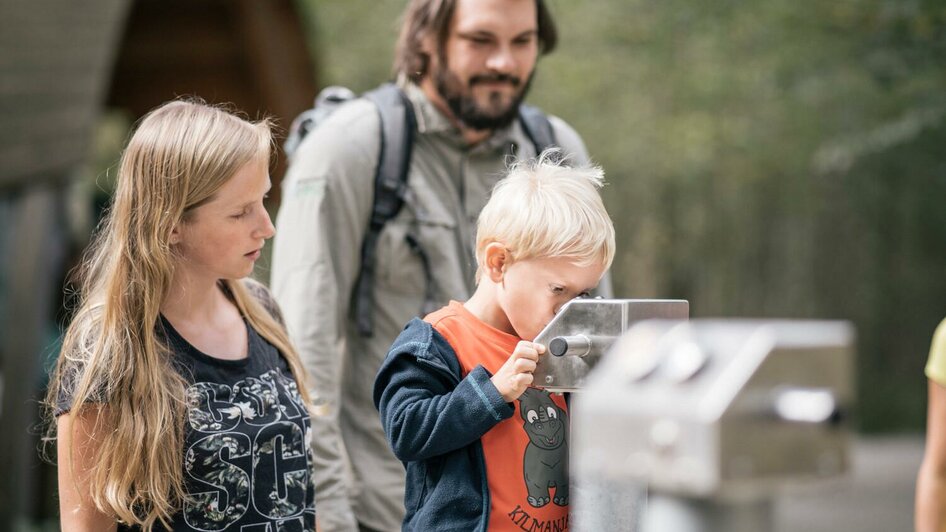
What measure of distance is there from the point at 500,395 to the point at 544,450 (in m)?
0.15

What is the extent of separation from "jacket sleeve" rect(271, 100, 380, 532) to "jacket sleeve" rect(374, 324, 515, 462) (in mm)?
639

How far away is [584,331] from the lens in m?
1.58

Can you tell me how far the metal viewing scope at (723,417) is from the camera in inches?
36.4

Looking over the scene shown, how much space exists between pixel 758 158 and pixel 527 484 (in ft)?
33.1

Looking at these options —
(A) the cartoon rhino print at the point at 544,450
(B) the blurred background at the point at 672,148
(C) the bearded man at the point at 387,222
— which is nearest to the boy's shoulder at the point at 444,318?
(A) the cartoon rhino print at the point at 544,450

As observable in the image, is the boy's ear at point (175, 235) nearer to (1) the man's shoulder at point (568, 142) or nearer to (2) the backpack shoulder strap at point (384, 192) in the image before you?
(2) the backpack shoulder strap at point (384, 192)

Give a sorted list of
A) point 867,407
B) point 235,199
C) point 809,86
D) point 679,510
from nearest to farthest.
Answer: point 679,510 < point 235,199 < point 809,86 < point 867,407

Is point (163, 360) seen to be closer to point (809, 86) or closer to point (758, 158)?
point (809, 86)

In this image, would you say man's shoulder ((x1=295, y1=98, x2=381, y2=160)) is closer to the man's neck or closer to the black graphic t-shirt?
the man's neck

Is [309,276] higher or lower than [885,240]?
higher

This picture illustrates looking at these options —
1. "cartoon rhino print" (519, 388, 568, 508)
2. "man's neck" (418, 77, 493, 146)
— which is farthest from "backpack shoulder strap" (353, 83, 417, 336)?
"cartoon rhino print" (519, 388, 568, 508)

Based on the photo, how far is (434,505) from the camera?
1.83 meters

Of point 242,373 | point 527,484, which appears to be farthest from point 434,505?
point 242,373

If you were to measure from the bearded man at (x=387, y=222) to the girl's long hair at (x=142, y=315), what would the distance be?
1.22ft
